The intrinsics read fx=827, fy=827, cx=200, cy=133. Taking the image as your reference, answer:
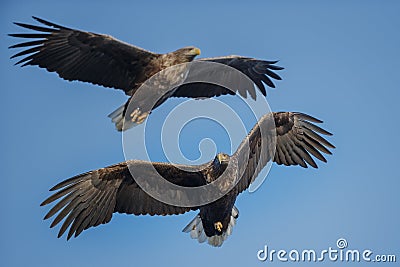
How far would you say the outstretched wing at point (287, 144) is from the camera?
9.12 metres

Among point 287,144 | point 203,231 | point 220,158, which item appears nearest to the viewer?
point 220,158

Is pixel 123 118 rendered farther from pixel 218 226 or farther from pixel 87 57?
pixel 218 226

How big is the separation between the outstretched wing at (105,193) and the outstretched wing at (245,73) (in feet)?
4.13

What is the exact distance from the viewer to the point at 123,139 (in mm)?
8844

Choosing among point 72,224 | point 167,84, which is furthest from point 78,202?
point 167,84

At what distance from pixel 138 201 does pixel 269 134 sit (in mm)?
1624

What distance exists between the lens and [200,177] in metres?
9.02

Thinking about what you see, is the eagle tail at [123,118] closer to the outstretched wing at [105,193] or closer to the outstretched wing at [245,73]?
the outstretched wing at [105,193]

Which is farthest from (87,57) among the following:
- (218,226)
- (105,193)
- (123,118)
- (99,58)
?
Result: (218,226)

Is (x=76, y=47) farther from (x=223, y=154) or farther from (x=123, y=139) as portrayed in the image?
(x=223, y=154)

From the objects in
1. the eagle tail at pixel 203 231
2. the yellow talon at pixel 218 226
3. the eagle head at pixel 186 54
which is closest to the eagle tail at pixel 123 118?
the eagle head at pixel 186 54

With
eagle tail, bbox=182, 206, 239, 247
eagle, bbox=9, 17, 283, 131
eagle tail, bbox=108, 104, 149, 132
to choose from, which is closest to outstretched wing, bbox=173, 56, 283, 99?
eagle, bbox=9, 17, 283, 131

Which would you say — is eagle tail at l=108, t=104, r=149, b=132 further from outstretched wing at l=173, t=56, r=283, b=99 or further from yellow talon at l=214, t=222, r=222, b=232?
yellow talon at l=214, t=222, r=222, b=232

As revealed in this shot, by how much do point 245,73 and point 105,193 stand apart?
2.29 meters
